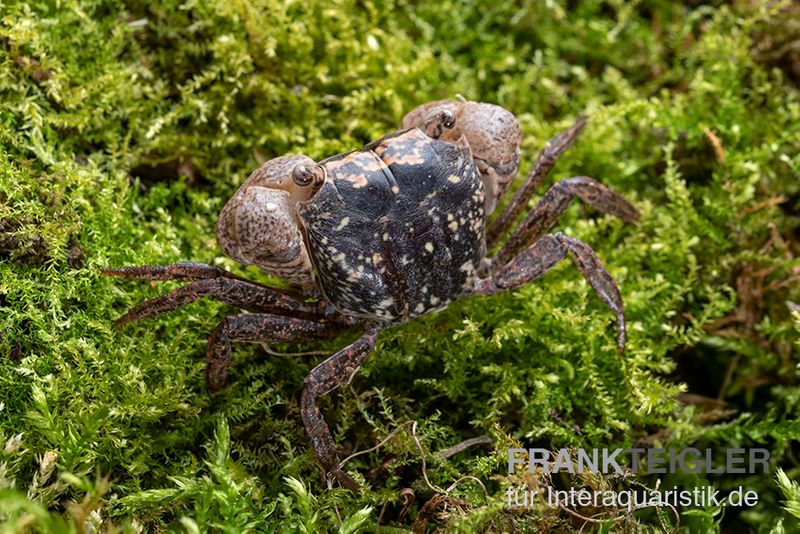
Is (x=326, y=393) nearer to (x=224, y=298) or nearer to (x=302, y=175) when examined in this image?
(x=224, y=298)

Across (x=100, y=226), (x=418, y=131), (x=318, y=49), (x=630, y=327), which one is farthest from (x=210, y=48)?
(x=630, y=327)

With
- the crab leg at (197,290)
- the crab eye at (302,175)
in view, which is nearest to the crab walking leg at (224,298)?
the crab leg at (197,290)

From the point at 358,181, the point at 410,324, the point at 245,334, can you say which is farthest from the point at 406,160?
the point at 245,334

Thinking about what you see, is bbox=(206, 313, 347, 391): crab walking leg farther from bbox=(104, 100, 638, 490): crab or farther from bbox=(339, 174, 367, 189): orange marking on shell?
bbox=(339, 174, 367, 189): orange marking on shell

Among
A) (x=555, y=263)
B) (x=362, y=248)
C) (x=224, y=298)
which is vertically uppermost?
(x=362, y=248)

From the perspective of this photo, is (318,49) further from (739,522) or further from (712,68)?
(739,522)

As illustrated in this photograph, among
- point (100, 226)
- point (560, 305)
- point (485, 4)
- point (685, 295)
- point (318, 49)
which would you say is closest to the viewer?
point (100, 226)

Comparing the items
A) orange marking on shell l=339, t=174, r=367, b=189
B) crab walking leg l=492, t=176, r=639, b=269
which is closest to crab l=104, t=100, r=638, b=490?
orange marking on shell l=339, t=174, r=367, b=189

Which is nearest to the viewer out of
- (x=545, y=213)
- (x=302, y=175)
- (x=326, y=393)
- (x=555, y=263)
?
(x=302, y=175)
